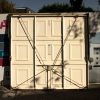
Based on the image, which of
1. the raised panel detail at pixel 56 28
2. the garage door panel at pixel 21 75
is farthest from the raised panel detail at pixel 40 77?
the raised panel detail at pixel 56 28

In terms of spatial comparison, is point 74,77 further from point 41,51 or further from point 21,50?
point 21,50

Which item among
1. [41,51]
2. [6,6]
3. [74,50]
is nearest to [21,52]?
[41,51]

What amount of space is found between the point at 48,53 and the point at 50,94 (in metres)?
2.14

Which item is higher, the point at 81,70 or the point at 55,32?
the point at 55,32

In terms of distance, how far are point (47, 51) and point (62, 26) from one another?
3.88 ft

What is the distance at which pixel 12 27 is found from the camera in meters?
19.1

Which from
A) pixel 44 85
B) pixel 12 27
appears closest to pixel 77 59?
pixel 44 85

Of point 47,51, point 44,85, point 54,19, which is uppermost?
point 54,19

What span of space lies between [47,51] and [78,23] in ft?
5.58

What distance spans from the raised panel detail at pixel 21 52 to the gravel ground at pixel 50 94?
1376 millimetres

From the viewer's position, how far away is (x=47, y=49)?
19.0 meters

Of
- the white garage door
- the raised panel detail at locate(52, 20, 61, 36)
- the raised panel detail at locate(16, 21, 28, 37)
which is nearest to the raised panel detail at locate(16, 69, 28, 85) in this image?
the white garage door

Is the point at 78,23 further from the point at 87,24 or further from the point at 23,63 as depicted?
the point at 23,63

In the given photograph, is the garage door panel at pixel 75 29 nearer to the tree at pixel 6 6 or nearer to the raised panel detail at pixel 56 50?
the raised panel detail at pixel 56 50
